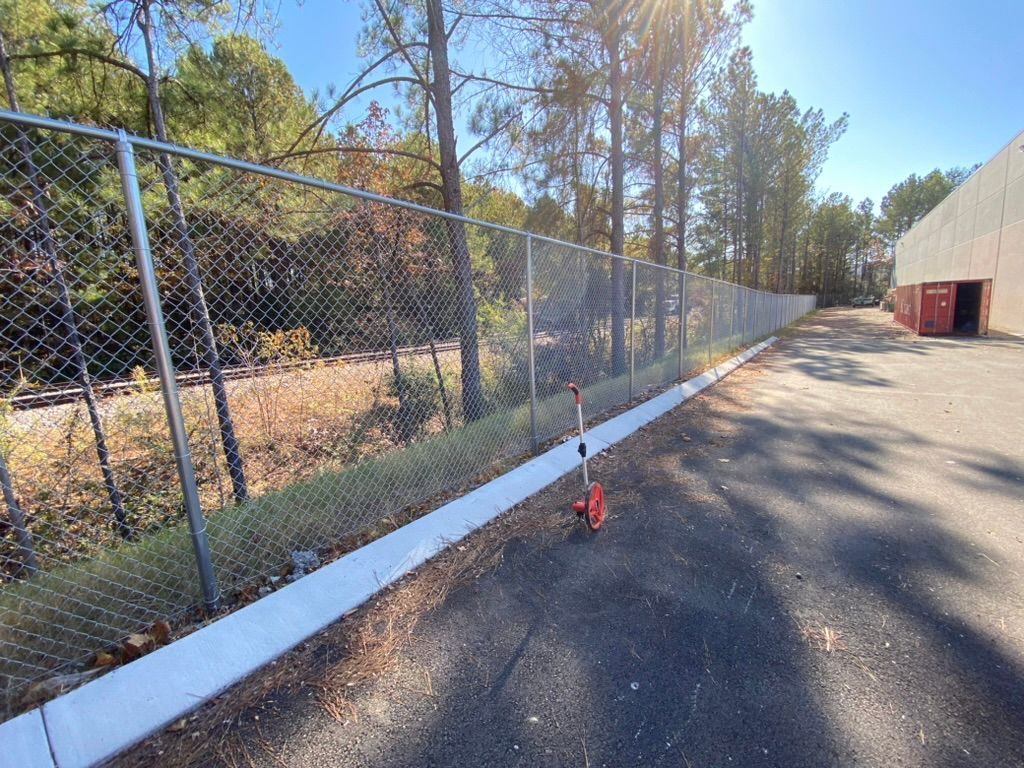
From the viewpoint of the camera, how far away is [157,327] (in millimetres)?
1859

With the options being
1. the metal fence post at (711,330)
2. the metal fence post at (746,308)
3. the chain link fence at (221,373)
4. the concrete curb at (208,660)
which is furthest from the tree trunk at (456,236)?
the metal fence post at (746,308)

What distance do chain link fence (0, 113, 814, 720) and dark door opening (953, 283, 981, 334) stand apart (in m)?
18.2

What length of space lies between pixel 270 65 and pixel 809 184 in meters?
31.9

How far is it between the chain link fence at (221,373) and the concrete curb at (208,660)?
0.70ft

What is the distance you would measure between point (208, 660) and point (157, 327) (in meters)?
1.43

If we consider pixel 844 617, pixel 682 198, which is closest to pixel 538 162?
pixel 682 198

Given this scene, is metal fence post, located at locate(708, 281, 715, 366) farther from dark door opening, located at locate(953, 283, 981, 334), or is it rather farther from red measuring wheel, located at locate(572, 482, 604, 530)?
dark door opening, located at locate(953, 283, 981, 334)

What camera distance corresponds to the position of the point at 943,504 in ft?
10.6

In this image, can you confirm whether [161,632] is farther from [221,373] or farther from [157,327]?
[221,373]

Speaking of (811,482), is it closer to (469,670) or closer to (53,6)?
(469,670)

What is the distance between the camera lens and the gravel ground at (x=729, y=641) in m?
1.51

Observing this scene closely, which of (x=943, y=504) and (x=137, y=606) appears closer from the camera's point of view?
(x=137, y=606)

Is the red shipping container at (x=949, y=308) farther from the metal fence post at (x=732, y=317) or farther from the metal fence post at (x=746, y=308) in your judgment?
the metal fence post at (x=732, y=317)

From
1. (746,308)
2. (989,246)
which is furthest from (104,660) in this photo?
(989,246)
